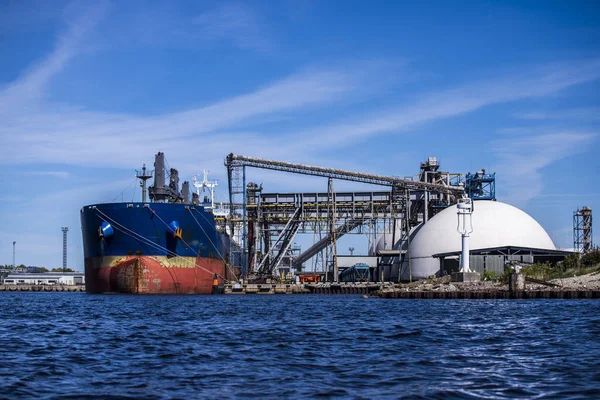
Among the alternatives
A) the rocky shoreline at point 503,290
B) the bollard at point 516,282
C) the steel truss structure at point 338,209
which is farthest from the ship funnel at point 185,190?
the bollard at point 516,282

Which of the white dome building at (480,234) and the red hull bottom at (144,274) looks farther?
the white dome building at (480,234)

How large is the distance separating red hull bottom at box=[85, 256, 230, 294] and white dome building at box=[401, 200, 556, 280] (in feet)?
104

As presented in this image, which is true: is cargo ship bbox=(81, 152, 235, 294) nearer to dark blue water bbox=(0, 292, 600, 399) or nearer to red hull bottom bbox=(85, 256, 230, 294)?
red hull bottom bbox=(85, 256, 230, 294)

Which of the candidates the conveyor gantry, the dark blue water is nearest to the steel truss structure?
the conveyor gantry

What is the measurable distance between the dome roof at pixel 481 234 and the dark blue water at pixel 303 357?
53721 mm

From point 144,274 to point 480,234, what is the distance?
42675 millimetres

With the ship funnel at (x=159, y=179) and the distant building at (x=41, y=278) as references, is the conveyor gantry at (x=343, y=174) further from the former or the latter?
the distant building at (x=41, y=278)

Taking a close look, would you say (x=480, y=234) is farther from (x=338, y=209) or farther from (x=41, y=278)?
(x=41, y=278)

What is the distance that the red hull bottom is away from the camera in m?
68.9

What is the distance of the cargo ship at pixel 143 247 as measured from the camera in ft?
226

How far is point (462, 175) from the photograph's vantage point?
109500 mm

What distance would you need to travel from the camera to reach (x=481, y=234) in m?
89.4

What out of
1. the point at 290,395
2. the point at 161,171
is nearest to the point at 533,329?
the point at 290,395

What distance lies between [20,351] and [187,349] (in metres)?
5.33
